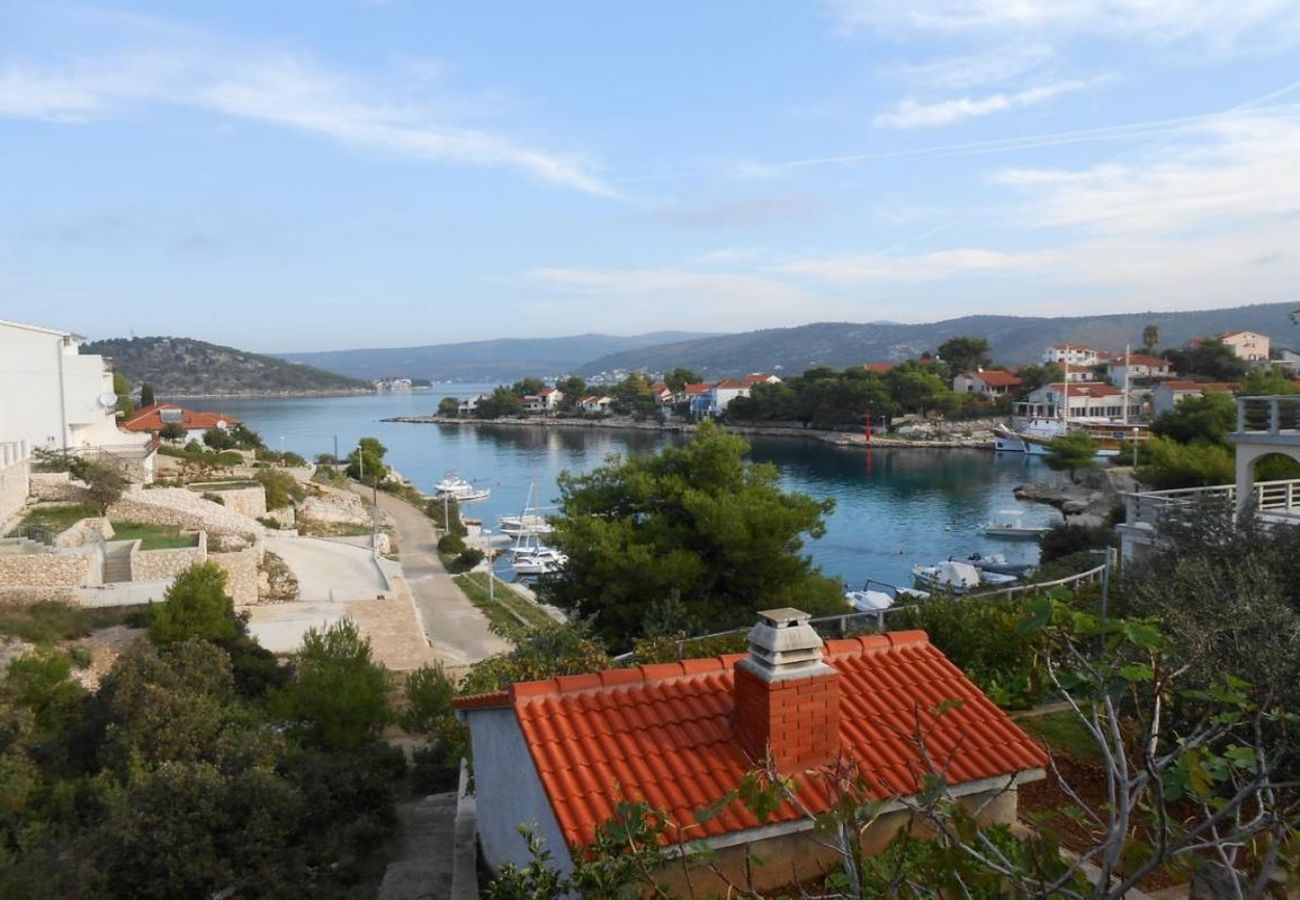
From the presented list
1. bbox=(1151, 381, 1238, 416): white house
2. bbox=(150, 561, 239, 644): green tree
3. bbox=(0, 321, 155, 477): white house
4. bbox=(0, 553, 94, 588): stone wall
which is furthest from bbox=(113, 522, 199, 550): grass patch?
bbox=(1151, 381, 1238, 416): white house

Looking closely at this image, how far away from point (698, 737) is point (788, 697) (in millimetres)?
489

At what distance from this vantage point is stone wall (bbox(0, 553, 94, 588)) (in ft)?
55.4

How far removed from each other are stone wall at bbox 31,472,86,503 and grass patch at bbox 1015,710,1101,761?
79.8 ft

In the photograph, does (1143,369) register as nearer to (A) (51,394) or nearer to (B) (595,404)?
(B) (595,404)

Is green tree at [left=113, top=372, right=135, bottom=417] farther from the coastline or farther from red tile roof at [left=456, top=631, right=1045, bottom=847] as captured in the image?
red tile roof at [left=456, top=631, right=1045, bottom=847]

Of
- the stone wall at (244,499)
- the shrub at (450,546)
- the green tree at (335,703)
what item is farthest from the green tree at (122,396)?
the green tree at (335,703)

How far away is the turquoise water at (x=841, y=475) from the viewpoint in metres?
36.7

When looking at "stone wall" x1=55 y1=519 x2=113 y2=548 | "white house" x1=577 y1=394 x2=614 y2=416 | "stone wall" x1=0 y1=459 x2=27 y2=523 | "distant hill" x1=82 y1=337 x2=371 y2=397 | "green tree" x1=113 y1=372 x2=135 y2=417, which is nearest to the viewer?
"stone wall" x1=55 y1=519 x2=113 y2=548

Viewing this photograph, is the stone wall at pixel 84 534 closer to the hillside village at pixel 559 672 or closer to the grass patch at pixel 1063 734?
the hillside village at pixel 559 672

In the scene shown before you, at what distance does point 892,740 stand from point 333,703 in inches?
304

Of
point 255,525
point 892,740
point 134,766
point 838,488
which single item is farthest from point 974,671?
point 838,488

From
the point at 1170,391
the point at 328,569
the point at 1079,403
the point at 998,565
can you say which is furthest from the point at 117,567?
the point at 1170,391

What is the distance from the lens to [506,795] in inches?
189

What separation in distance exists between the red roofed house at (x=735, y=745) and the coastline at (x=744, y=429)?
1730 inches
